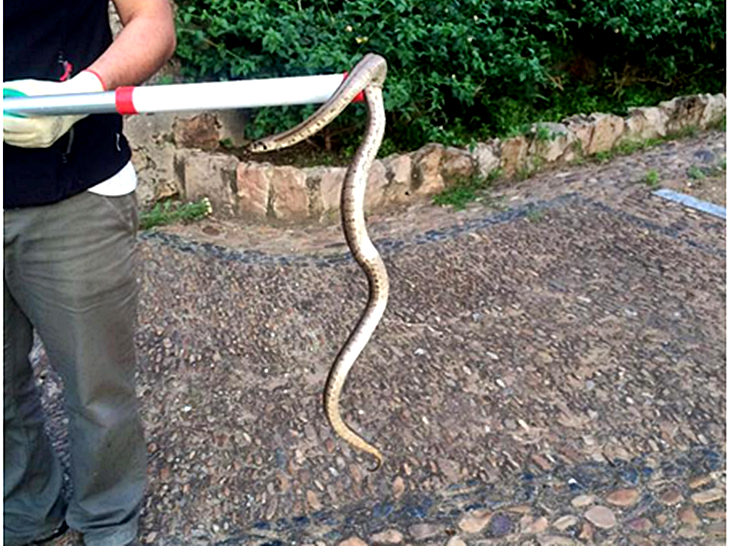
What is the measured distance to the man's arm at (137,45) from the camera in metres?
1.97

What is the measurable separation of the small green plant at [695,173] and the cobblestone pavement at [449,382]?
0.57 metres

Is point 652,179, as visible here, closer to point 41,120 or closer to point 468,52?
point 468,52

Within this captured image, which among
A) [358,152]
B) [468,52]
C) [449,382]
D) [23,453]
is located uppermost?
[358,152]

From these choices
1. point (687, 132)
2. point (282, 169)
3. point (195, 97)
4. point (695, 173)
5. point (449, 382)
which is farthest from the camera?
point (687, 132)

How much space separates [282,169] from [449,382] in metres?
1.85

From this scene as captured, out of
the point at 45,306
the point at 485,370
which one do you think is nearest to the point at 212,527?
the point at 45,306

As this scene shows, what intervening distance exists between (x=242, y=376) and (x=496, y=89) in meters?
3.11

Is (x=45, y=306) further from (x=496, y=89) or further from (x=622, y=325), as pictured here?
(x=496, y=89)

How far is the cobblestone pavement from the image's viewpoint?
2.78 meters

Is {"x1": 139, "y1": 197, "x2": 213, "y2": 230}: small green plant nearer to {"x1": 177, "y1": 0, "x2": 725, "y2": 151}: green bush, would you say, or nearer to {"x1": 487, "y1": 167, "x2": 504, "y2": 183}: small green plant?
{"x1": 177, "y1": 0, "x2": 725, "y2": 151}: green bush

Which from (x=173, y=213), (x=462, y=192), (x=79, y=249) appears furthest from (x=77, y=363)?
(x=462, y=192)

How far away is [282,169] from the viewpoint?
475cm

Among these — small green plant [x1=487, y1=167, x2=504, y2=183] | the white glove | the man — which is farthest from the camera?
small green plant [x1=487, y1=167, x2=504, y2=183]

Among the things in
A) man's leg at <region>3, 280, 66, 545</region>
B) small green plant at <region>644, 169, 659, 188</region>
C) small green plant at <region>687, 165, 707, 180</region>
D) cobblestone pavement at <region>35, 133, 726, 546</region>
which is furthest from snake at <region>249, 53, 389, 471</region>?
small green plant at <region>687, 165, 707, 180</region>
